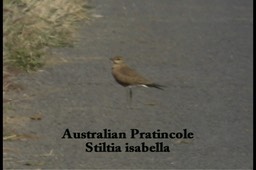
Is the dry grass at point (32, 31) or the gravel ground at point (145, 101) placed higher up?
the dry grass at point (32, 31)

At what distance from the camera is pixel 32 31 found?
11031 mm

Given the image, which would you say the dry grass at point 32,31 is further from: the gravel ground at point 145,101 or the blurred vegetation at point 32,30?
the gravel ground at point 145,101

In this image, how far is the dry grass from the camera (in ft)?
33.6

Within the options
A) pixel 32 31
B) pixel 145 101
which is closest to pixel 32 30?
pixel 32 31

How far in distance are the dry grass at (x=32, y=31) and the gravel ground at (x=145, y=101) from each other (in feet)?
0.51

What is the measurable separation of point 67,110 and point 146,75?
1.88 m

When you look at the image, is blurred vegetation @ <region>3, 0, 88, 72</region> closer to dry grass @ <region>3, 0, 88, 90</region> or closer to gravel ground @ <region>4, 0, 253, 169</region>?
dry grass @ <region>3, 0, 88, 90</region>

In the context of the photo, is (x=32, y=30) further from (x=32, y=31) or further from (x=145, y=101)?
(x=145, y=101)

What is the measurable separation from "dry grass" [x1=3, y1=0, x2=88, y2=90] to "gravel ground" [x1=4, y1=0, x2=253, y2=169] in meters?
0.16

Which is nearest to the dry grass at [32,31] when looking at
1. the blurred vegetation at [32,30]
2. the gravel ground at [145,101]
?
the blurred vegetation at [32,30]

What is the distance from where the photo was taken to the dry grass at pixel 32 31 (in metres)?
10.2

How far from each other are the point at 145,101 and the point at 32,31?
217 cm

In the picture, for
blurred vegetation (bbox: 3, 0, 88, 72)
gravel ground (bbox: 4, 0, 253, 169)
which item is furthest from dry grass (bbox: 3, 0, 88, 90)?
gravel ground (bbox: 4, 0, 253, 169)

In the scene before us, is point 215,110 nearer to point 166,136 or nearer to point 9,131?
point 166,136
